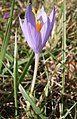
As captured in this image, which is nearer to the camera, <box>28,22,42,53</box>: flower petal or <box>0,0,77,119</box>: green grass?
<box>28,22,42,53</box>: flower petal

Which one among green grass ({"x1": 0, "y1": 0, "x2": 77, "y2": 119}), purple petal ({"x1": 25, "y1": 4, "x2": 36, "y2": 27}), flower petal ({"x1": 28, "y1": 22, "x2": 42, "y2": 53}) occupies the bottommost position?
green grass ({"x1": 0, "y1": 0, "x2": 77, "y2": 119})

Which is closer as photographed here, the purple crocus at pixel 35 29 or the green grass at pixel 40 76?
the purple crocus at pixel 35 29

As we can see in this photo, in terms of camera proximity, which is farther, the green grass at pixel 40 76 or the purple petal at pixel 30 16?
the green grass at pixel 40 76

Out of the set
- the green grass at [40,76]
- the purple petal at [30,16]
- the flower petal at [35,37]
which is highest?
the purple petal at [30,16]

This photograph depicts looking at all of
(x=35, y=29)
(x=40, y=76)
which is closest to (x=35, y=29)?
(x=35, y=29)

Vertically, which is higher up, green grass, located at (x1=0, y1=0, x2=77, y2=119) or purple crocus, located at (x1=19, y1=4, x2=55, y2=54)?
purple crocus, located at (x1=19, y1=4, x2=55, y2=54)

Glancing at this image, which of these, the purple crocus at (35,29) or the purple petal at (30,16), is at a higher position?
the purple petal at (30,16)

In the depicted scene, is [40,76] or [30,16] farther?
[40,76]

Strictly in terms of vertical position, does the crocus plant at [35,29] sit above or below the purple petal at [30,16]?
below

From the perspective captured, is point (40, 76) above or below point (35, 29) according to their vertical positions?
below

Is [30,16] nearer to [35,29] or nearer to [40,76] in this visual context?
[35,29]

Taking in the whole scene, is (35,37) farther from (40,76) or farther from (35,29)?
(40,76)
